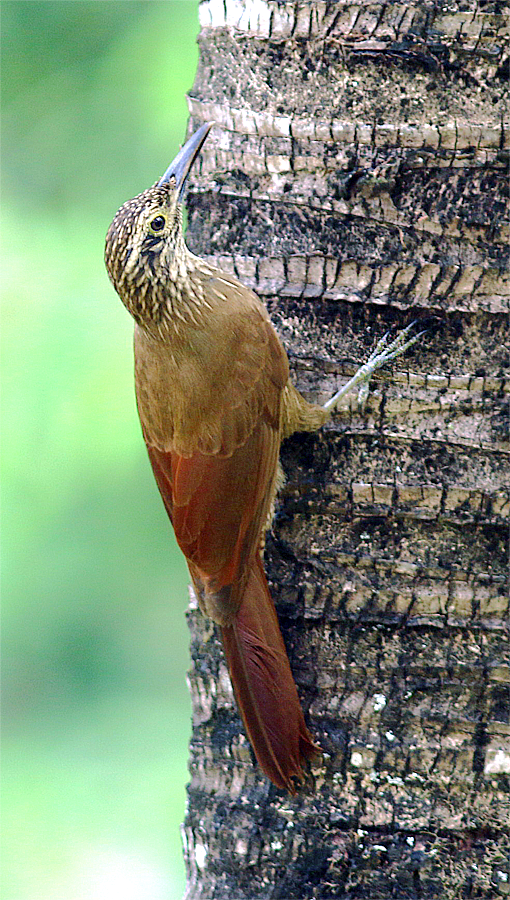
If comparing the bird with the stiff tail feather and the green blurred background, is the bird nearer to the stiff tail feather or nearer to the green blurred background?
the stiff tail feather

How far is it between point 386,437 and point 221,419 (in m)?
0.52

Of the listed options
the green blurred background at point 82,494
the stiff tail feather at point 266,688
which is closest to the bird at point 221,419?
the stiff tail feather at point 266,688

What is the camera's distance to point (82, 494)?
4.84m

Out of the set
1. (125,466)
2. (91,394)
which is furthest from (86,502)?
(91,394)

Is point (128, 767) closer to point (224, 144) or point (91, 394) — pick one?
point (91, 394)

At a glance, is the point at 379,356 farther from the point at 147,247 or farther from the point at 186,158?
the point at 147,247

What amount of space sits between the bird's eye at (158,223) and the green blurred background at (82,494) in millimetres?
1395

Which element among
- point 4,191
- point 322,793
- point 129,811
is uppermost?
point 4,191

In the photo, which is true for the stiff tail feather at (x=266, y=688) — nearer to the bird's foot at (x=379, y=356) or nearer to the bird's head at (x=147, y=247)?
the bird's foot at (x=379, y=356)

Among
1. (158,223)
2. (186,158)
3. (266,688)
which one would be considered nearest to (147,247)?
(158,223)

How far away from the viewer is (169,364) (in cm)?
273

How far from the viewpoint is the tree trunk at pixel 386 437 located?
2189 millimetres

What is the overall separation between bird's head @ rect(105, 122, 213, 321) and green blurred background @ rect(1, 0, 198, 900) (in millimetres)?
1343

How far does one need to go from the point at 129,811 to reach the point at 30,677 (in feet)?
3.36
